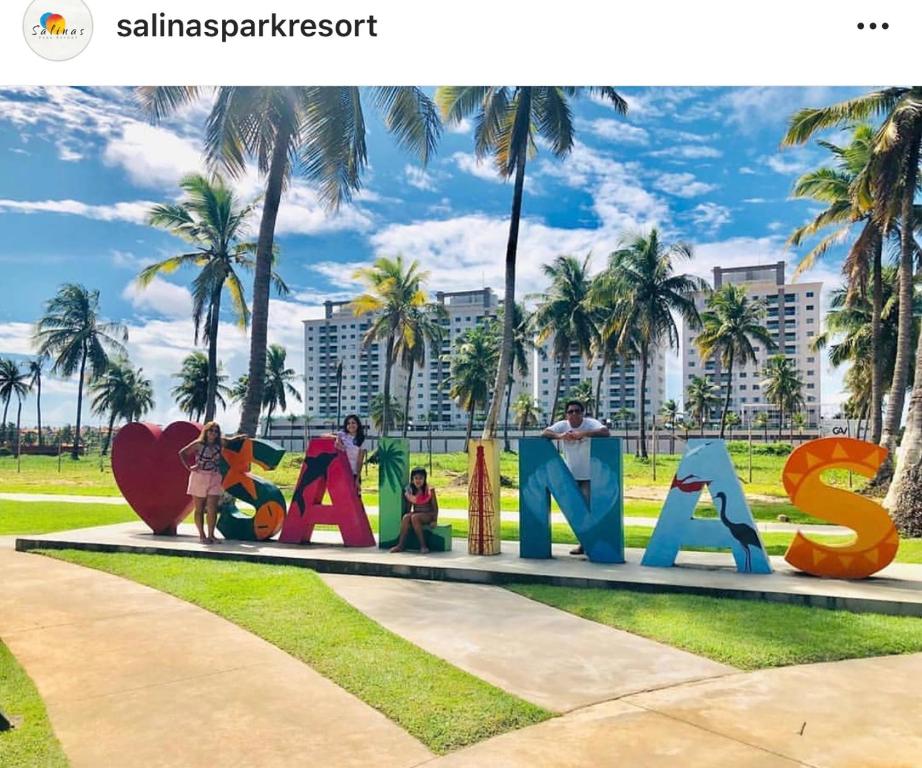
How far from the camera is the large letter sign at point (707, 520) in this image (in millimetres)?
7953

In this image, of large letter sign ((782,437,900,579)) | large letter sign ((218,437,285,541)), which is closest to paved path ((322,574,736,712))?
large letter sign ((782,437,900,579))

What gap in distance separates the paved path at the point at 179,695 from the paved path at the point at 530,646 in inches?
42.2

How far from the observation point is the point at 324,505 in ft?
33.8

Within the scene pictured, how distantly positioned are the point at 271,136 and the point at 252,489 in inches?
299

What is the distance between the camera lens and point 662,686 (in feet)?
15.3

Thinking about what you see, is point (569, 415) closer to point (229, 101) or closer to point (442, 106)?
point (229, 101)

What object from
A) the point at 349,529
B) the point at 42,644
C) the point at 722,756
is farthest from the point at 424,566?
the point at 722,756

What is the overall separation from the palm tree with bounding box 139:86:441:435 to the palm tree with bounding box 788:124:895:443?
1355 centimetres

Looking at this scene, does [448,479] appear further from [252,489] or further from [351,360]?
[351,360]

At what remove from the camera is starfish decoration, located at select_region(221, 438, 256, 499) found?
35.4ft

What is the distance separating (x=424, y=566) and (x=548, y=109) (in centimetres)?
1551
